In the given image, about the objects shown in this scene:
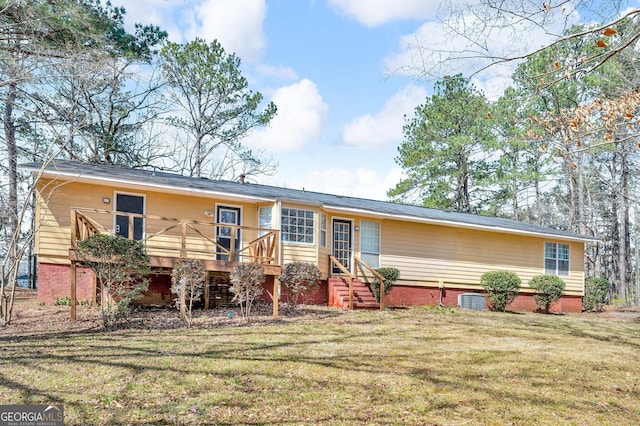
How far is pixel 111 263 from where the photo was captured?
9016 mm

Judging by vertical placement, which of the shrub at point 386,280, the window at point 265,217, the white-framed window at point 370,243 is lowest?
the shrub at point 386,280

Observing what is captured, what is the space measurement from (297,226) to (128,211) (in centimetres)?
437

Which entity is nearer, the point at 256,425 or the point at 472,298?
the point at 256,425

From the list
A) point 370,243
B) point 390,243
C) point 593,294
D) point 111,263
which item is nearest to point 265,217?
point 370,243

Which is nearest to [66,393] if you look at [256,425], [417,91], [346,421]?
[256,425]

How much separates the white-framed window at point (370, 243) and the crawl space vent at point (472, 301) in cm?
329

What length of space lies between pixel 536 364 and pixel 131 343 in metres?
6.30

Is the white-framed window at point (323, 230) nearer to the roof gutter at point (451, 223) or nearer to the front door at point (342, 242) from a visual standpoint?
the roof gutter at point (451, 223)

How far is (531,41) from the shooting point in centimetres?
561

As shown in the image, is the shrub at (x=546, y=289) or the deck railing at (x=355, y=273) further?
the shrub at (x=546, y=289)

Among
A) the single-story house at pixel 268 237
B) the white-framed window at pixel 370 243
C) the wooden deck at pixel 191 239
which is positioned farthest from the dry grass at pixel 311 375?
the white-framed window at pixel 370 243

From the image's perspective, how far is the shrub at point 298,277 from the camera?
40.9 feet

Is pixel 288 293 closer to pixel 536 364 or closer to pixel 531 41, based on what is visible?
pixel 536 364

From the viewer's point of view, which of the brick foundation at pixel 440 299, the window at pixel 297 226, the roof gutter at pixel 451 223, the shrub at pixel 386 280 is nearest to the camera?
the window at pixel 297 226
